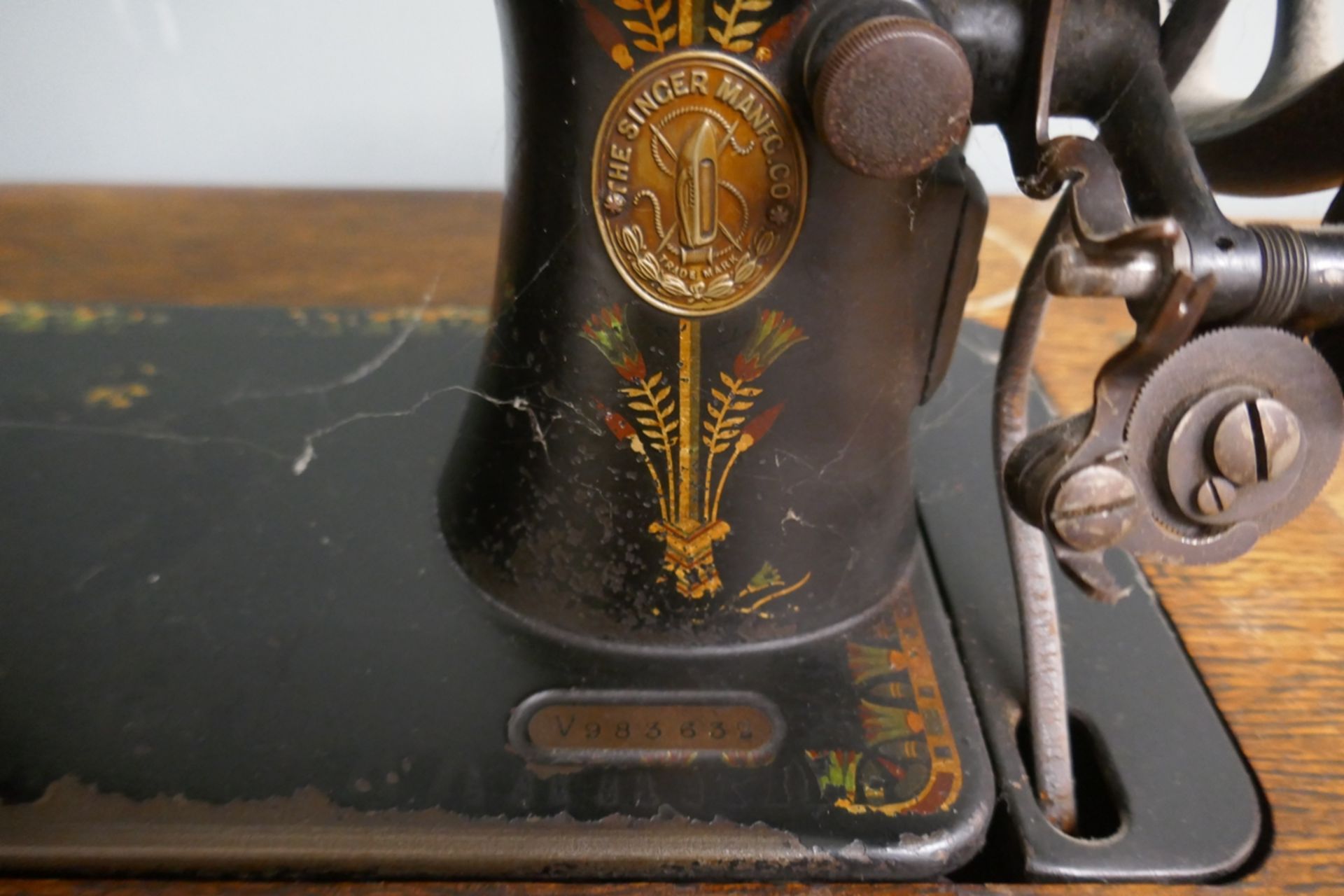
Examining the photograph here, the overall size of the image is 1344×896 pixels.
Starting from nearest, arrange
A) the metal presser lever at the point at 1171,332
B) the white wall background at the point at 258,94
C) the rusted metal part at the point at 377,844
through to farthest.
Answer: the metal presser lever at the point at 1171,332 → the rusted metal part at the point at 377,844 → the white wall background at the point at 258,94

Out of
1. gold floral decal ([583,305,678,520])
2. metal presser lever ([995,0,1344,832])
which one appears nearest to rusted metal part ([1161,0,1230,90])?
metal presser lever ([995,0,1344,832])

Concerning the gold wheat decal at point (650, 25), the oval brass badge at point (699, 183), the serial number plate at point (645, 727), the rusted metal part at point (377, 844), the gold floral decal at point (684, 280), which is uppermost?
the gold wheat decal at point (650, 25)

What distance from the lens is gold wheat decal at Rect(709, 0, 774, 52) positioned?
1.70 feet

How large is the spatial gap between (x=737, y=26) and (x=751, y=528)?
319mm

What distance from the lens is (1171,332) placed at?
474 mm

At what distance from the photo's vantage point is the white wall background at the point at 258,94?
3.82 feet

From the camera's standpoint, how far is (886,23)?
1.63ft

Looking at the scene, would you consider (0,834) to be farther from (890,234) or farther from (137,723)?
(890,234)

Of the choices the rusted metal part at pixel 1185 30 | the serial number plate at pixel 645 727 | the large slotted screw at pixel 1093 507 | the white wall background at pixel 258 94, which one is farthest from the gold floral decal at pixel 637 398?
the white wall background at pixel 258 94

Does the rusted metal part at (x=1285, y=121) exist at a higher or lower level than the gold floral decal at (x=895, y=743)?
higher

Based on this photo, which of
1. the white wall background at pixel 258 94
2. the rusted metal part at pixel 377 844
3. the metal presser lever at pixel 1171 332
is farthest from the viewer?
the white wall background at pixel 258 94

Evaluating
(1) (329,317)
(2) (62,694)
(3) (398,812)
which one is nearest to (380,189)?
(1) (329,317)

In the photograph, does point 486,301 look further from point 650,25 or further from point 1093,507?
point 1093,507

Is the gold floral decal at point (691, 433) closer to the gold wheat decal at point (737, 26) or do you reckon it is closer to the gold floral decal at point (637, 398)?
the gold floral decal at point (637, 398)
